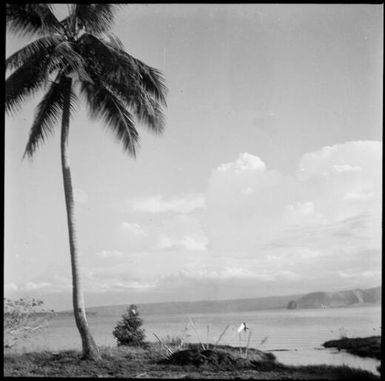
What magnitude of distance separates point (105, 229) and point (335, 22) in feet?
11.2

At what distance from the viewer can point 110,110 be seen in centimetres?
618

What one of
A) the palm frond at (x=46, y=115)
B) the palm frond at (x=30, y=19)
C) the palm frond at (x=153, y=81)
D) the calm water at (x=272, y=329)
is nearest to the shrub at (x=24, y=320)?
the calm water at (x=272, y=329)

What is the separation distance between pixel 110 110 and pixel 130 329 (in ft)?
8.25

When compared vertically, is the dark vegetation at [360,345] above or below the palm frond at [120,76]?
below

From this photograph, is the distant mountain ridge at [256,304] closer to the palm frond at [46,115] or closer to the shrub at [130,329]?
the shrub at [130,329]

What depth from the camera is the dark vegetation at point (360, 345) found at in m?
5.66

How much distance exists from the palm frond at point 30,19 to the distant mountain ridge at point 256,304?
320 centimetres

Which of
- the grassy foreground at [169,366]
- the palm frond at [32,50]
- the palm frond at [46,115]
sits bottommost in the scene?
Answer: the grassy foreground at [169,366]

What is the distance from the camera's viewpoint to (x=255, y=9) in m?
5.90

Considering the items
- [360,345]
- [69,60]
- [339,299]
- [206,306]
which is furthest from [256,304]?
[69,60]

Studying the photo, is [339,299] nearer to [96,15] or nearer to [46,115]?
[46,115]

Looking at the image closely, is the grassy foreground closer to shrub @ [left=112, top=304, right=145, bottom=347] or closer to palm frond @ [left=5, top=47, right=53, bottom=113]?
shrub @ [left=112, top=304, right=145, bottom=347]

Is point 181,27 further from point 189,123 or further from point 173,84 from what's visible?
point 189,123

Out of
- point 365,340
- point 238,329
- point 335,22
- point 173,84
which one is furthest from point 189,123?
point 365,340
